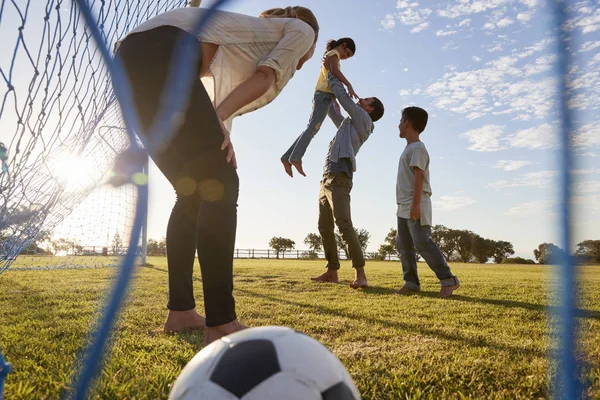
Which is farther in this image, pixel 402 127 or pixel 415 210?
pixel 402 127

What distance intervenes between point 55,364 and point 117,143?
5.29 meters

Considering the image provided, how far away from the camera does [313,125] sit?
516 cm

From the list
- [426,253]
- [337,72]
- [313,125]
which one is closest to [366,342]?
[426,253]

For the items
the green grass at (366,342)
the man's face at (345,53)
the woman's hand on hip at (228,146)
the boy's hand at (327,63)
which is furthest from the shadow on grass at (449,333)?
the man's face at (345,53)

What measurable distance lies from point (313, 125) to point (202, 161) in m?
3.22

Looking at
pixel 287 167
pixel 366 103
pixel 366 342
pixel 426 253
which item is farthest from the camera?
pixel 366 103

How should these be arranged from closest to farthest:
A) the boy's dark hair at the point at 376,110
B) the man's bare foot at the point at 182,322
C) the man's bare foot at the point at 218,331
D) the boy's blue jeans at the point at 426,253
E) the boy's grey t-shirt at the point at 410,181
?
the man's bare foot at the point at 218,331 < the man's bare foot at the point at 182,322 < the boy's blue jeans at the point at 426,253 < the boy's grey t-shirt at the point at 410,181 < the boy's dark hair at the point at 376,110

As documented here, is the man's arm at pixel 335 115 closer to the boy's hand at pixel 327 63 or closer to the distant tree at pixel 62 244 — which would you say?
the boy's hand at pixel 327 63

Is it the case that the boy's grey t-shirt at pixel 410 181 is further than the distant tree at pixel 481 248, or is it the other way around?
the distant tree at pixel 481 248

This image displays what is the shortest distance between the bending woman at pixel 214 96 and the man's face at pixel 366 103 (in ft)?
10.5

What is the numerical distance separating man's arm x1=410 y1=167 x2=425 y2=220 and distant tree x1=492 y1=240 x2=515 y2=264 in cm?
7013

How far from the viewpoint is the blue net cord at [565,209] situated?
66.9 inches

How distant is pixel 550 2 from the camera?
2.06m

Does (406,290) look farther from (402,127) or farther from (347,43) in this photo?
(347,43)
